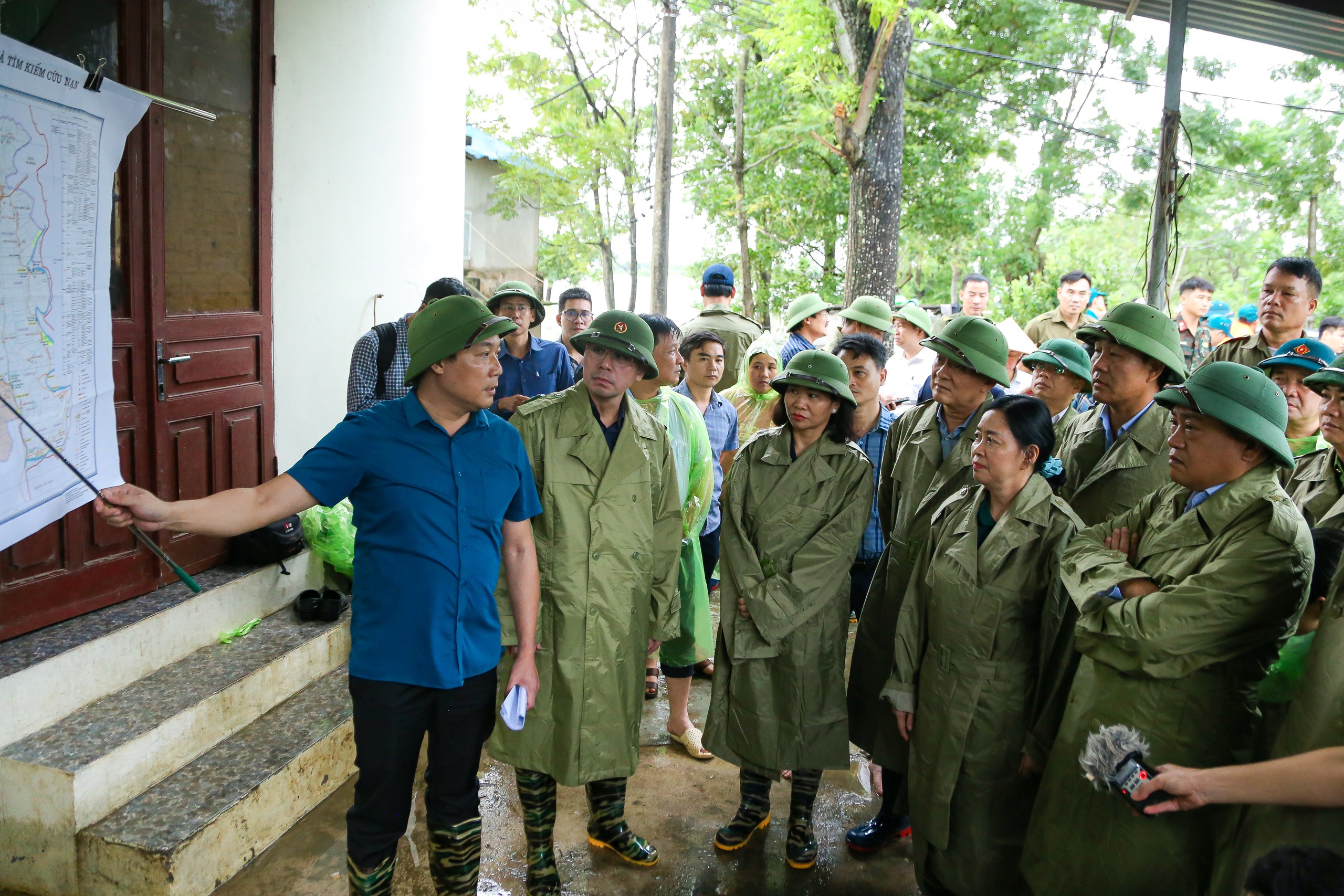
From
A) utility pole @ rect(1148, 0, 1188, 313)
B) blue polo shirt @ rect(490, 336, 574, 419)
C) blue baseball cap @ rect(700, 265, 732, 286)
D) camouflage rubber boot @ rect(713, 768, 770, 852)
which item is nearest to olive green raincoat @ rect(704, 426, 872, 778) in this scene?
camouflage rubber boot @ rect(713, 768, 770, 852)

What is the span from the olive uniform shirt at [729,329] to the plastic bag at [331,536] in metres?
2.39

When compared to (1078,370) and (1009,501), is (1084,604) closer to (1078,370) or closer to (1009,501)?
(1009,501)

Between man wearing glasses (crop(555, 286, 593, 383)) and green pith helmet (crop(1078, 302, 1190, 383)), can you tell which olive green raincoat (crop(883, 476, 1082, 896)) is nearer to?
green pith helmet (crop(1078, 302, 1190, 383))

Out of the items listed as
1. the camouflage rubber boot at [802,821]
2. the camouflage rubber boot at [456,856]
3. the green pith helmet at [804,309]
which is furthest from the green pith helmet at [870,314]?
the camouflage rubber boot at [456,856]

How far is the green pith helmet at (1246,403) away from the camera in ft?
7.55

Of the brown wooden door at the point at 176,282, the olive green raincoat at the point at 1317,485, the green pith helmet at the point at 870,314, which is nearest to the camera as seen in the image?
the olive green raincoat at the point at 1317,485

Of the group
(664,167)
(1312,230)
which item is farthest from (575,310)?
(1312,230)

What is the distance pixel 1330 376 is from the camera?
8.97ft

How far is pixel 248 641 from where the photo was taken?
13.6 ft

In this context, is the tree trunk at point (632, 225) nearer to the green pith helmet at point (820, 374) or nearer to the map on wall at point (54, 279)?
the green pith helmet at point (820, 374)

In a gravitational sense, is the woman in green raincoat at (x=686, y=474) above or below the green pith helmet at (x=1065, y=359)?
below

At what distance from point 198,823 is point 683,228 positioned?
766 inches

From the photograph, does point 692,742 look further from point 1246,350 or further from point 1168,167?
point 1168,167

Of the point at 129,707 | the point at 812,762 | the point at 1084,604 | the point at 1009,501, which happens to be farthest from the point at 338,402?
the point at 1084,604
